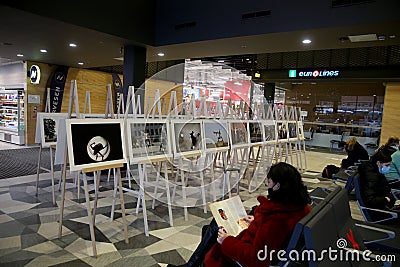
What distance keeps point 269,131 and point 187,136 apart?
2.59m

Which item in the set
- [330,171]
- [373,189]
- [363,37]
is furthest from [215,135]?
[330,171]

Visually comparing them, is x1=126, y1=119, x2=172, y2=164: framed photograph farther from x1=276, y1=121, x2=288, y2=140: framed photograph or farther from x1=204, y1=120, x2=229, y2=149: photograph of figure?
x1=276, y1=121, x2=288, y2=140: framed photograph

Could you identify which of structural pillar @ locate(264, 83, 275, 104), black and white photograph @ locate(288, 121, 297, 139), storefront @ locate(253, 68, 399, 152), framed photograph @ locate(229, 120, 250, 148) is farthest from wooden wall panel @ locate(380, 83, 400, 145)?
framed photograph @ locate(229, 120, 250, 148)

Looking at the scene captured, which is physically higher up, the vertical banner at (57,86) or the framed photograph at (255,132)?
the vertical banner at (57,86)

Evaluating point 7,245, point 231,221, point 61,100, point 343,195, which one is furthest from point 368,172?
point 61,100

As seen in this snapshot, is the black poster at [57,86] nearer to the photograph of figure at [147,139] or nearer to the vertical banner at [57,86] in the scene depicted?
the vertical banner at [57,86]

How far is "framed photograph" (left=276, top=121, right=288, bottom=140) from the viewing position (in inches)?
249

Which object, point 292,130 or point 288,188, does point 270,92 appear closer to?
point 292,130

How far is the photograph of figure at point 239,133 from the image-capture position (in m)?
4.60

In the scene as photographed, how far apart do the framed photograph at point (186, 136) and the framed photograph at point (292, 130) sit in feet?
11.6

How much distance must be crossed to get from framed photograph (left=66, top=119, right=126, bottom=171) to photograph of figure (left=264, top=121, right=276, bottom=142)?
331 cm

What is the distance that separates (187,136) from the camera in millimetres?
3766

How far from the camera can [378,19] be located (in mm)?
3740

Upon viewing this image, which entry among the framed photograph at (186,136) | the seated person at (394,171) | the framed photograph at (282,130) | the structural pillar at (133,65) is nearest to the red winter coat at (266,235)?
the framed photograph at (186,136)
